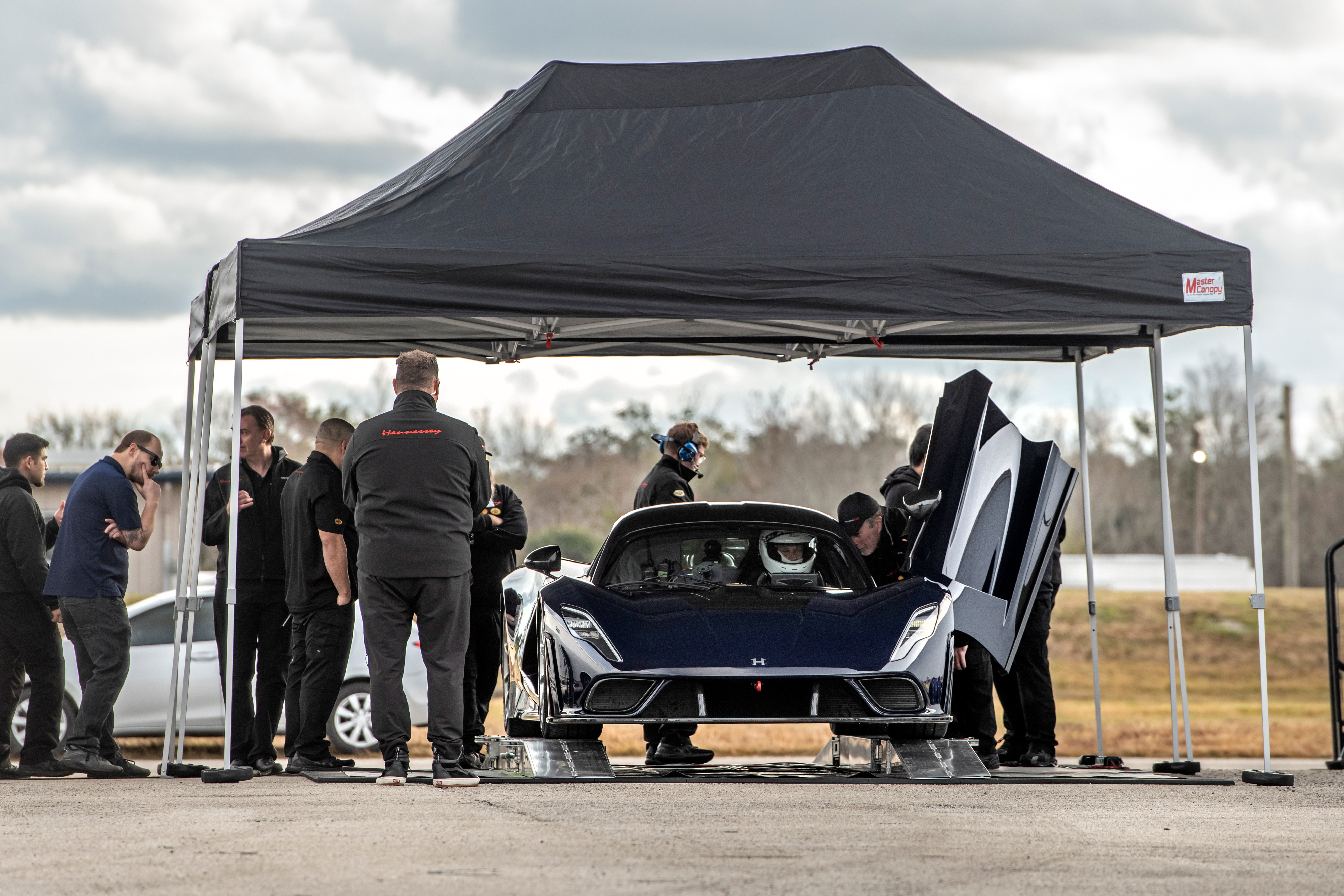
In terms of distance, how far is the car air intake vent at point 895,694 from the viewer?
20.3 feet

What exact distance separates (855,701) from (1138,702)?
21.9 metres

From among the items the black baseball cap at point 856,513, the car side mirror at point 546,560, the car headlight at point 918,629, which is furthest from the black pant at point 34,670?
the car headlight at point 918,629

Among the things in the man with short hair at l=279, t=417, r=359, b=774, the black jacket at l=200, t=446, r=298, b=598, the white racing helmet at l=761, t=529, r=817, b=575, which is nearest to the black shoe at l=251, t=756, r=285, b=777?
the man with short hair at l=279, t=417, r=359, b=774

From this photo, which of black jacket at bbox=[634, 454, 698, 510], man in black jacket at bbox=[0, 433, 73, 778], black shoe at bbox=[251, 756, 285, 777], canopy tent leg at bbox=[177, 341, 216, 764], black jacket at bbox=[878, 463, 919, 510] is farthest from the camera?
black jacket at bbox=[634, 454, 698, 510]

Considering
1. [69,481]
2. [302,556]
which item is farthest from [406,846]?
[69,481]

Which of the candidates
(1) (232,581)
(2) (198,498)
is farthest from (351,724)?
(1) (232,581)

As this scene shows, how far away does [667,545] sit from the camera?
7406 mm

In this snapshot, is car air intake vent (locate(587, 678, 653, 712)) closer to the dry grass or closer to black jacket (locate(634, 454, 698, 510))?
black jacket (locate(634, 454, 698, 510))

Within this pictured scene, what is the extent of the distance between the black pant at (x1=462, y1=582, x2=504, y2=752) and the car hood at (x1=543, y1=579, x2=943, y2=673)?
5.15 feet

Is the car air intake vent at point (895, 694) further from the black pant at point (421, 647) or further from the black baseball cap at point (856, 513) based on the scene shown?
the black pant at point (421, 647)

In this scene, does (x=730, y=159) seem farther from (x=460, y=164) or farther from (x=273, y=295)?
(x=273, y=295)

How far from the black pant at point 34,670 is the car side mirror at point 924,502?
4978 mm

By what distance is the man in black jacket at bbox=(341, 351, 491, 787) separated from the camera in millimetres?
6512

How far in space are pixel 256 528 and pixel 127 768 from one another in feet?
5.12
